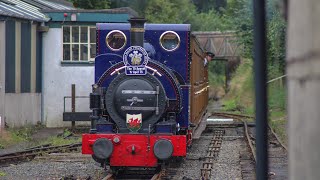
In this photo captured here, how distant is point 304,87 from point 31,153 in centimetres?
1339

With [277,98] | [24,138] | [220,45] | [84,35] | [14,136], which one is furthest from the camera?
[220,45]

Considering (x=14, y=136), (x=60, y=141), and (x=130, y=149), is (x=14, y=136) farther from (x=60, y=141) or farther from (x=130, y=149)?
(x=130, y=149)

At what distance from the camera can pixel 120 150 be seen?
10438 millimetres

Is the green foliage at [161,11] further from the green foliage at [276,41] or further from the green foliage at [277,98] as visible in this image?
the green foliage at [276,41]

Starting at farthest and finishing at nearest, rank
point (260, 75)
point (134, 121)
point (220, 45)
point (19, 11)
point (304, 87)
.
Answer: point (220, 45) → point (19, 11) → point (134, 121) → point (260, 75) → point (304, 87)

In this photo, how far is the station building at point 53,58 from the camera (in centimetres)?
2292

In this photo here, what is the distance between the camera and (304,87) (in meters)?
1.91

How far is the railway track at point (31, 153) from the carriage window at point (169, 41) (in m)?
4.56

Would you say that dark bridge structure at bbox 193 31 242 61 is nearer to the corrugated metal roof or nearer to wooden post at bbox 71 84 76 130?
the corrugated metal roof

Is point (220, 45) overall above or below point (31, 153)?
above

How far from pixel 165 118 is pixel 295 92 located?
872 cm

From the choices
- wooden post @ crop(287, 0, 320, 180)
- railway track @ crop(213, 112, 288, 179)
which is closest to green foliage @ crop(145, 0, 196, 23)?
railway track @ crop(213, 112, 288, 179)

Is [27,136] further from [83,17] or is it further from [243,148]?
[243,148]

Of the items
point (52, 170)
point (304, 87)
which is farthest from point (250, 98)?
point (304, 87)
